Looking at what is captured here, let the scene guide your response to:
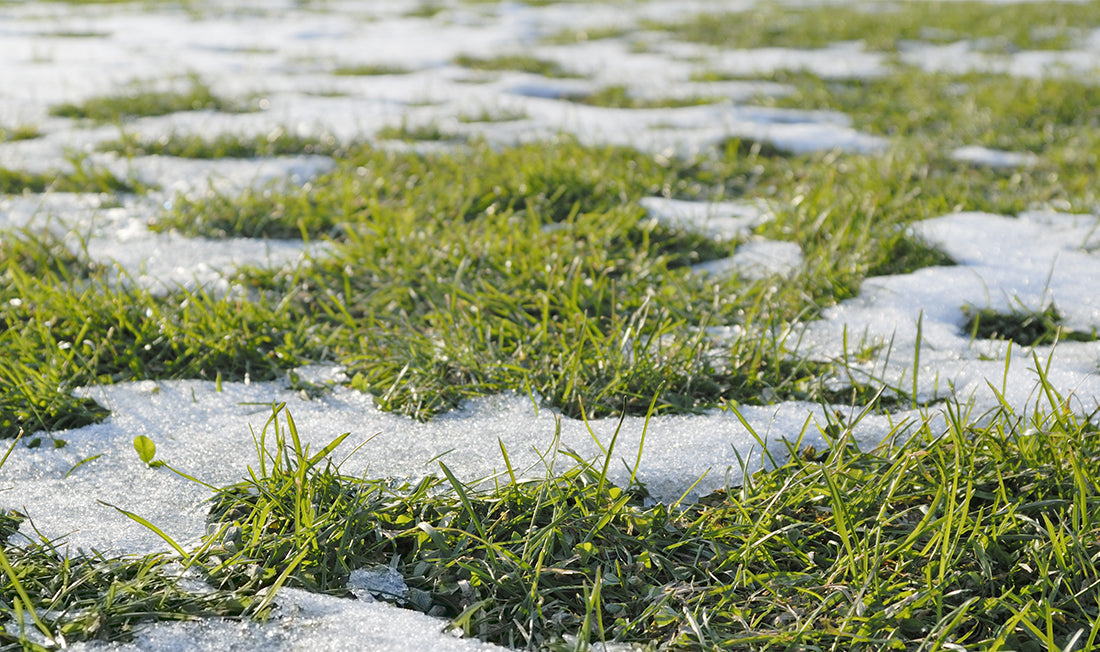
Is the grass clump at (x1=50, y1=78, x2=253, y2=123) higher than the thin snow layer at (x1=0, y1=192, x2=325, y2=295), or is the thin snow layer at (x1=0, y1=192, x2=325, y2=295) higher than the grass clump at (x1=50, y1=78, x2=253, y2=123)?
the grass clump at (x1=50, y1=78, x2=253, y2=123)

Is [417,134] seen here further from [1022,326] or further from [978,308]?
[1022,326]

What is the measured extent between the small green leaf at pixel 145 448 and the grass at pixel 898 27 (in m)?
7.58

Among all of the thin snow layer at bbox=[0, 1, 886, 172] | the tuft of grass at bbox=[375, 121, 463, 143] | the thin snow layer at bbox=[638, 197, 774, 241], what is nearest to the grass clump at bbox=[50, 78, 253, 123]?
the thin snow layer at bbox=[0, 1, 886, 172]

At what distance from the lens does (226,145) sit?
160 inches

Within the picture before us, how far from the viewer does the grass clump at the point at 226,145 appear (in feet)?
13.1

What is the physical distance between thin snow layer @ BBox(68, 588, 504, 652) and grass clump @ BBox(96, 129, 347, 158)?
3102 millimetres

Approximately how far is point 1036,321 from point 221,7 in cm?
1105

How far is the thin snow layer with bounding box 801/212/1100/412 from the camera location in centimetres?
197

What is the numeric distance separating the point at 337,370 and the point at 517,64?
508 cm

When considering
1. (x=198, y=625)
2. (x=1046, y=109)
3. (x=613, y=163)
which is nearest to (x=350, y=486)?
(x=198, y=625)

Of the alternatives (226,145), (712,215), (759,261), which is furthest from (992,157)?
(226,145)

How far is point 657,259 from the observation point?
8.93 ft

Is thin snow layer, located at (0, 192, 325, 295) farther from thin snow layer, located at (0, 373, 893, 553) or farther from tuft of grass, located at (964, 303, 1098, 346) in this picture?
tuft of grass, located at (964, 303, 1098, 346)

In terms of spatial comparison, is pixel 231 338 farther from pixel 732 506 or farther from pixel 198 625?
pixel 732 506
